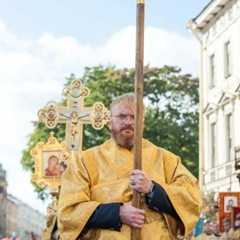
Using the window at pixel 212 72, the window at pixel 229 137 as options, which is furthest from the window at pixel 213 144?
the window at pixel 212 72

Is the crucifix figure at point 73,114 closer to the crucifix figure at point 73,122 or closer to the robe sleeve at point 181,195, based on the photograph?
the crucifix figure at point 73,122

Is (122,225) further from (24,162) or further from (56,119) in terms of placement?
(24,162)

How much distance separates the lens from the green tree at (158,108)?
39500 millimetres

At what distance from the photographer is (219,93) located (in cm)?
3472

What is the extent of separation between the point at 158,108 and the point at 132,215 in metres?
35.8

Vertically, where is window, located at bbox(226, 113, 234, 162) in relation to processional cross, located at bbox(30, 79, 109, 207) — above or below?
above

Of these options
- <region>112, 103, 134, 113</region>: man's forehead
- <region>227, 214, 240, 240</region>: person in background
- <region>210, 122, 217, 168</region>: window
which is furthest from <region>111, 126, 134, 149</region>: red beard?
<region>210, 122, 217, 168</region>: window

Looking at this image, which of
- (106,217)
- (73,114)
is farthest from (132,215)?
(73,114)

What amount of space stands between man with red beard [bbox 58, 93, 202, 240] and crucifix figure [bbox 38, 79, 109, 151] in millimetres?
10901

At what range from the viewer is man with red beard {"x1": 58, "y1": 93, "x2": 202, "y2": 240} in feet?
17.8

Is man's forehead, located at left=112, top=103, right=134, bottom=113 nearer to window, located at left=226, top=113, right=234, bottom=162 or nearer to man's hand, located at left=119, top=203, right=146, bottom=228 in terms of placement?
man's hand, located at left=119, top=203, right=146, bottom=228

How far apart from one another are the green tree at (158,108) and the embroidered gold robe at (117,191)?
107 ft

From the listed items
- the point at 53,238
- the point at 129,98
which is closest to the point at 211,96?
the point at 53,238

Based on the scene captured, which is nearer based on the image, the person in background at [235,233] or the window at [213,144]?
the person in background at [235,233]
